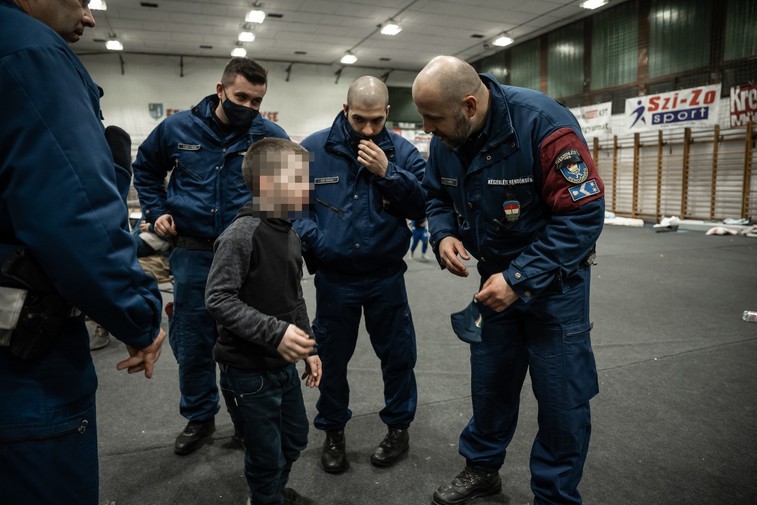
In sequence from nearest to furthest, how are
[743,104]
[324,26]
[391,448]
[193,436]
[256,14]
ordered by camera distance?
1. [391,448]
2. [193,436]
3. [743,104]
4. [256,14]
5. [324,26]

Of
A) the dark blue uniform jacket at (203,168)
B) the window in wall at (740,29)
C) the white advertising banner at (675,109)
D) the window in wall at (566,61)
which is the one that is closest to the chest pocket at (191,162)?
the dark blue uniform jacket at (203,168)

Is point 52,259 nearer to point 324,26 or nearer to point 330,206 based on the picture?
point 330,206

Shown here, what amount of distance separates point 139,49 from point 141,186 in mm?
12979

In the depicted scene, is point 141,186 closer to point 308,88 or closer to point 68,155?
point 68,155

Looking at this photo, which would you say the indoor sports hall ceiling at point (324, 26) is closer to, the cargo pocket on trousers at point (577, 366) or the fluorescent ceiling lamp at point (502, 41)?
the fluorescent ceiling lamp at point (502, 41)

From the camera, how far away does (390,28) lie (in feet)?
38.1

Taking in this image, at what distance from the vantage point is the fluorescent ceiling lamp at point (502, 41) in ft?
41.9

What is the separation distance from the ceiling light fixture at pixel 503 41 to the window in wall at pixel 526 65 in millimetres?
658

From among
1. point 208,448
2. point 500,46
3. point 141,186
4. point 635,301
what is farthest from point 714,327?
point 500,46

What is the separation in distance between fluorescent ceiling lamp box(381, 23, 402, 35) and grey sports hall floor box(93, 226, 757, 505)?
9.24m

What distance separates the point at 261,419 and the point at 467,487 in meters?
0.91

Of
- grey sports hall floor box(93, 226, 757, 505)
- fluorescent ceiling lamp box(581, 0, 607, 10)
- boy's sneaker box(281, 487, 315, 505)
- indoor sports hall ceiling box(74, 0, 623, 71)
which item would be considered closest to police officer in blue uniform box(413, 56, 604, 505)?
grey sports hall floor box(93, 226, 757, 505)

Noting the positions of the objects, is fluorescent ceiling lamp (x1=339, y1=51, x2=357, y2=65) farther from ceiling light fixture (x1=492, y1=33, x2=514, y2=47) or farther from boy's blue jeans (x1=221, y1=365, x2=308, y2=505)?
boy's blue jeans (x1=221, y1=365, x2=308, y2=505)

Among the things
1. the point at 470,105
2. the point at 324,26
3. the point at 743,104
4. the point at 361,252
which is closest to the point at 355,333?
the point at 361,252
